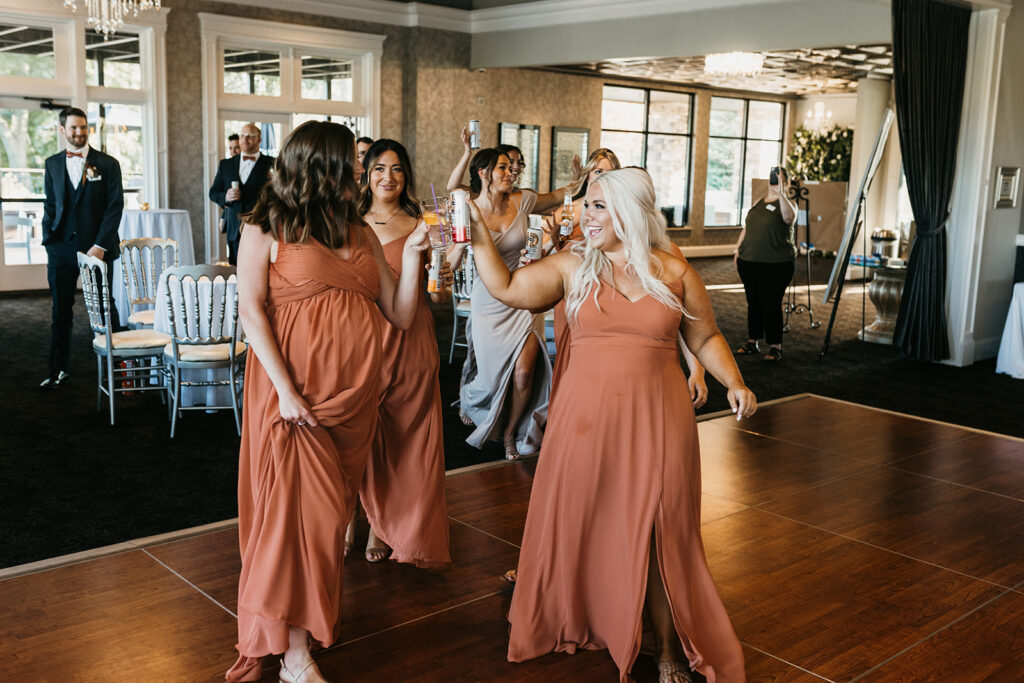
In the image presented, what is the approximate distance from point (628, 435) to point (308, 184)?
1.17 meters

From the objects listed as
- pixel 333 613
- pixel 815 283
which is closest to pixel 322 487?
pixel 333 613

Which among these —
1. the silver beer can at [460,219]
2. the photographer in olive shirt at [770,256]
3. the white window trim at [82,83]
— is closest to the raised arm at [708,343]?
the silver beer can at [460,219]

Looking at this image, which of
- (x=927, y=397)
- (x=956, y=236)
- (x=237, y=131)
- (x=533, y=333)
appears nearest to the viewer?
(x=533, y=333)

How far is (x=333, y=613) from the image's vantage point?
2867 millimetres

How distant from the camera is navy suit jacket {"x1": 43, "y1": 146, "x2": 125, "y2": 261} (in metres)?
6.66

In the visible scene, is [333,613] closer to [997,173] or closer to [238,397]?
[238,397]

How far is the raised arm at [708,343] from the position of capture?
2.87 metres

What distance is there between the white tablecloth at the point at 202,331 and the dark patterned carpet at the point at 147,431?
4.9 inches

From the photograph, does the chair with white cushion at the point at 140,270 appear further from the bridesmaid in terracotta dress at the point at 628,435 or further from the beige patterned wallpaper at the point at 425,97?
the beige patterned wallpaper at the point at 425,97

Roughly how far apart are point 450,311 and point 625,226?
27.6 feet

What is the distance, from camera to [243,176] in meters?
9.40

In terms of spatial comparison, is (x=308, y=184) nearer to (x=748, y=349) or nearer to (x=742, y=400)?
(x=742, y=400)

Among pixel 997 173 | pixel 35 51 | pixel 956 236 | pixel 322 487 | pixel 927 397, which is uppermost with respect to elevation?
pixel 35 51

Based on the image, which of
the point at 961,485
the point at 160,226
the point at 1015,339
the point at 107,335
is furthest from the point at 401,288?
the point at 160,226
